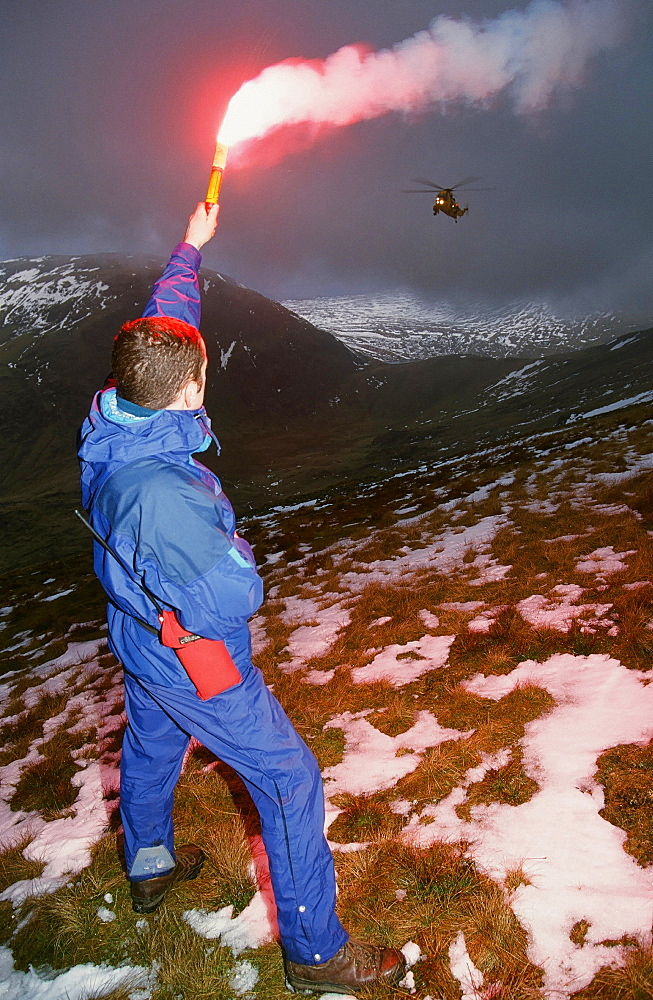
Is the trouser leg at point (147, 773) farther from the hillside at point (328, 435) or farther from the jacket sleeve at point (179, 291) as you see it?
the hillside at point (328, 435)

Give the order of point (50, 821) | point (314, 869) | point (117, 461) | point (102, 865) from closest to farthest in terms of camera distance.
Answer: point (117, 461) < point (314, 869) < point (102, 865) < point (50, 821)

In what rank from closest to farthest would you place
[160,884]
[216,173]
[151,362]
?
[151,362] → [160,884] → [216,173]

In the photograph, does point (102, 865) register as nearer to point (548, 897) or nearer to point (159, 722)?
point (159, 722)

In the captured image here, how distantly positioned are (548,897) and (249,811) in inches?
100

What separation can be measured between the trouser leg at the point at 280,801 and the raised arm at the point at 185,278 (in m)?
2.46

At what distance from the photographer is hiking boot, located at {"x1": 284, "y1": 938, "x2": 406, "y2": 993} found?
9.30ft

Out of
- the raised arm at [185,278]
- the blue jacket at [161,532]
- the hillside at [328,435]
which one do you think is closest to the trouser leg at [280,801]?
the blue jacket at [161,532]

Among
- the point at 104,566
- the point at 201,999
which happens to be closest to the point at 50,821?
the point at 201,999

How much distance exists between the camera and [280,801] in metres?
2.81

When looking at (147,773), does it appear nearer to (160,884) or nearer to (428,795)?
(160,884)

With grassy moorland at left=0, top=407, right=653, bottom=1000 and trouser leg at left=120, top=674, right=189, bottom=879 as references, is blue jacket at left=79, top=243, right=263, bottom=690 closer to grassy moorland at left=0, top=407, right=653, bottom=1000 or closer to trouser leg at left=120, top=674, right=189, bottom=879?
trouser leg at left=120, top=674, right=189, bottom=879

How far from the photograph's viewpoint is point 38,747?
269 inches

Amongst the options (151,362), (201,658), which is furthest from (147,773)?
(151,362)

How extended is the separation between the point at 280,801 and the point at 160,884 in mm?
1608
